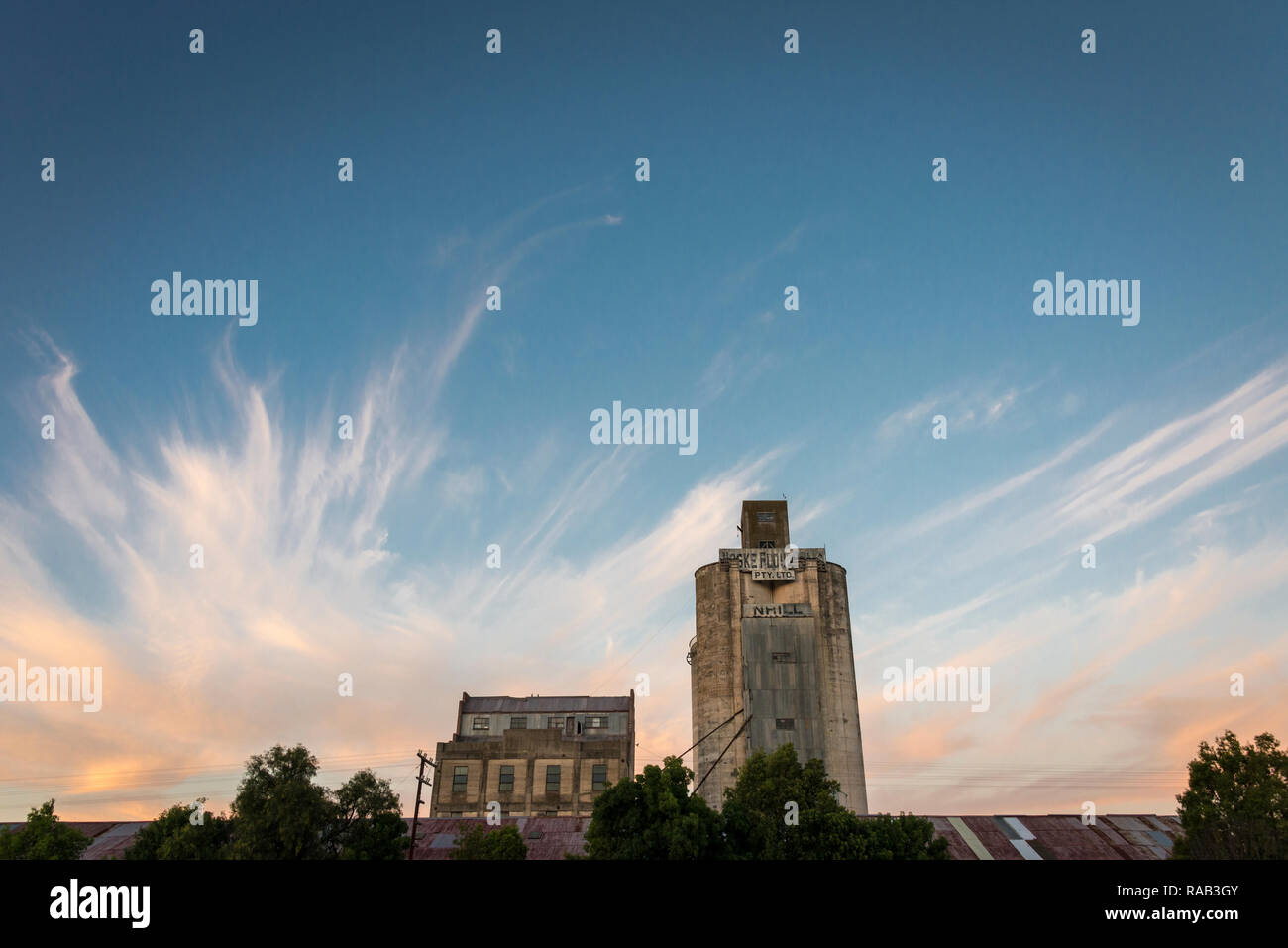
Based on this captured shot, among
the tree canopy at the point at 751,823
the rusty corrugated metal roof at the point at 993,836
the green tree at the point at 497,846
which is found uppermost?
the tree canopy at the point at 751,823

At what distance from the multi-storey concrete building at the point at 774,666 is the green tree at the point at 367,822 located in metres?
30.3

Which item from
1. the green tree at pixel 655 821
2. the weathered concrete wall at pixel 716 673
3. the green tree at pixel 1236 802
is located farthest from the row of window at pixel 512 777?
the green tree at pixel 1236 802

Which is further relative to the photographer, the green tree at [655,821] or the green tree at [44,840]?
the green tree at [44,840]

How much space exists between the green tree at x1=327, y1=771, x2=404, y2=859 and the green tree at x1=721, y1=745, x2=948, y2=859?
15.6 meters

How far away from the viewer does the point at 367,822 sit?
3794cm

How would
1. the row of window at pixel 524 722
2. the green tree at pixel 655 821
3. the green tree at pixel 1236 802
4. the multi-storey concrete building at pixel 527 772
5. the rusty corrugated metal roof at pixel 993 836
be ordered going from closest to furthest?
1. the green tree at pixel 655 821
2. the green tree at pixel 1236 802
3. the rusty corrugated metal roof at pixel 993 836
4. the multi-storey concrete building at pixel 527 772
5. the row of window at pixel 524 722

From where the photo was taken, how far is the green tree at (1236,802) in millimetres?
37188

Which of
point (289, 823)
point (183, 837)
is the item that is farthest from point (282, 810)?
point (183, 837)

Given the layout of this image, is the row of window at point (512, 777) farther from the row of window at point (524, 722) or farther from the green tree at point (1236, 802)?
the green tree at point (1236, 802)
